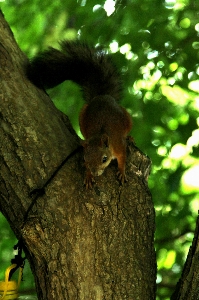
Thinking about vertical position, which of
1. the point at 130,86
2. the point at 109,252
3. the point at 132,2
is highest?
the point at 132,2

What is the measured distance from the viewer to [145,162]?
2250mm

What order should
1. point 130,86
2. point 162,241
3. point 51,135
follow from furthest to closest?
point 130,86
point 162,241
point 51,135

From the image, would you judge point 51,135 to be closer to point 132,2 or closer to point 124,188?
point 124,188

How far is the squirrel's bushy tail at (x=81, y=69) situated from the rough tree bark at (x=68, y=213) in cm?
48

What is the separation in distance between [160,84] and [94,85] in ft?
1.37

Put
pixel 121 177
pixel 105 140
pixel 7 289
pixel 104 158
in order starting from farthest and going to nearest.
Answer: pixel 105 140 → pixel 104 158 → pixel 121 177 → pixel 7 289

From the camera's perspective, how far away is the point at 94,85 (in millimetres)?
3006

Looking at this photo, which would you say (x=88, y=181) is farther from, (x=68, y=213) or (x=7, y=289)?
(x=7, y=289)

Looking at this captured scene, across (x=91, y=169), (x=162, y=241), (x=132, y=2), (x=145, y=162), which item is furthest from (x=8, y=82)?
(x=162, y=241)

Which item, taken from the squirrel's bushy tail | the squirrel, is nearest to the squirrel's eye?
A: the squirrel

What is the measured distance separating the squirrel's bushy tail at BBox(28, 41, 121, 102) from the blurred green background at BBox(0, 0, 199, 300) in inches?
3.5

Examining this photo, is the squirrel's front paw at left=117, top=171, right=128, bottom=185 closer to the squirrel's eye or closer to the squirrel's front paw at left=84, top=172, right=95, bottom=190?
the squirrel's front paw at left=84, top=172, right=95, bottom=190

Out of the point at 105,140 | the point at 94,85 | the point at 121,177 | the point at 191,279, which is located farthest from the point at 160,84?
the point at 191,279

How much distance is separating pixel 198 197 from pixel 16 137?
4.56 ft
